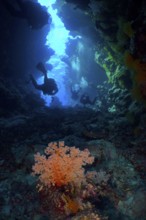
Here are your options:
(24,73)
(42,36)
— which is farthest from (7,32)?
(42,36)

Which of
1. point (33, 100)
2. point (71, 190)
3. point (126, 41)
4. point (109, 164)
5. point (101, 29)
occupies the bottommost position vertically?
point (71, 190)

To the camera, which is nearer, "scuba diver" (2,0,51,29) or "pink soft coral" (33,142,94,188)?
"pink soft coral" (33,142,94,188)

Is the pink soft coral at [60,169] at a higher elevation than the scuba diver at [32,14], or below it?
below

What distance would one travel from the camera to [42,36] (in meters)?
26.5

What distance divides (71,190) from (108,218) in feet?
2.26

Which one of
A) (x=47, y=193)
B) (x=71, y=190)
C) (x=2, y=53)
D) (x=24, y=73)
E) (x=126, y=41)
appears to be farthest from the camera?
(x=24, y=73)

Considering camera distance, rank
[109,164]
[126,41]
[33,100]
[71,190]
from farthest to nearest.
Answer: [33,100] → [126,41] → [109,164] → [71,190]

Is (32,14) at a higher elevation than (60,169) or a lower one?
higher

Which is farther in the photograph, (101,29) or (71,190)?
(101,29)

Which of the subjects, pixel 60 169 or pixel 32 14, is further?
pixel 32 14

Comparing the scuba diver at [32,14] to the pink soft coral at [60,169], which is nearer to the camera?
the pink soft coral at [60,169]

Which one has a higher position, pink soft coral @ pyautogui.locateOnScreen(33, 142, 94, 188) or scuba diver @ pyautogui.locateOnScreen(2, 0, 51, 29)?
scuba diver @ pyautogui.locateOnScreen(2, 0, 51, 29)

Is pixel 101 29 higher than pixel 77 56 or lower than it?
lower

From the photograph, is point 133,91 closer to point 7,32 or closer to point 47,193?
point 47,193
